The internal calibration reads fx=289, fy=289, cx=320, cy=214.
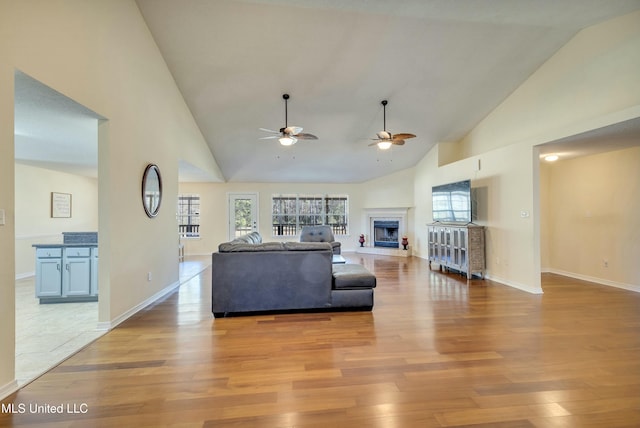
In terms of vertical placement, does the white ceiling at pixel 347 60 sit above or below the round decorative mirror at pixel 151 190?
above

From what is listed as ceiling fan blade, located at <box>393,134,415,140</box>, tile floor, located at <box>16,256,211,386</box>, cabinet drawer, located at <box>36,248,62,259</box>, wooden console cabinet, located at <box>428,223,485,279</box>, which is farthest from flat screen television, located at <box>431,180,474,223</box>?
cabinet drawer, located at <box>36,248,62,259</box>

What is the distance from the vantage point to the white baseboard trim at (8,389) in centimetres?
193

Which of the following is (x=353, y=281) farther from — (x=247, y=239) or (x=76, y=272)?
(x=76, y=272)

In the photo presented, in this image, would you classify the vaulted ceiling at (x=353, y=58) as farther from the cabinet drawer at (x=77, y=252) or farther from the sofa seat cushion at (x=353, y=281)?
the sofa seat cushion at (x=353, y=281)

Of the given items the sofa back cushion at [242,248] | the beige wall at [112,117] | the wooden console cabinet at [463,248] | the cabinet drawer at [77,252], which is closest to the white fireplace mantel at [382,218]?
the wooden console cabinet at [463,248]

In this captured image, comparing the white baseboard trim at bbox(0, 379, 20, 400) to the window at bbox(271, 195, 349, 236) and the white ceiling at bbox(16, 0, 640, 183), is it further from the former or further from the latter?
the window at bbox(271, 195, 349, 236)

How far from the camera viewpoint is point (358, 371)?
2.26m

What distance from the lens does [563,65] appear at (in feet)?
14.5

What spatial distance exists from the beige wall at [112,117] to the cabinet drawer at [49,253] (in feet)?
3.98

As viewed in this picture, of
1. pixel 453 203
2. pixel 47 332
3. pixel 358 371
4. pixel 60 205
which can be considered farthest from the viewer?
pixel 60 205

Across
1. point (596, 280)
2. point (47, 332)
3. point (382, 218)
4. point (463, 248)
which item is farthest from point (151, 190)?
point (596, 280)

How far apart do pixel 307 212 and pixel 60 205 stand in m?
6.24

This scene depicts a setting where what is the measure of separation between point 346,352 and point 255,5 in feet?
13.1

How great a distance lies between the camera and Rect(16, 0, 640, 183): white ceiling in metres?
3.46
